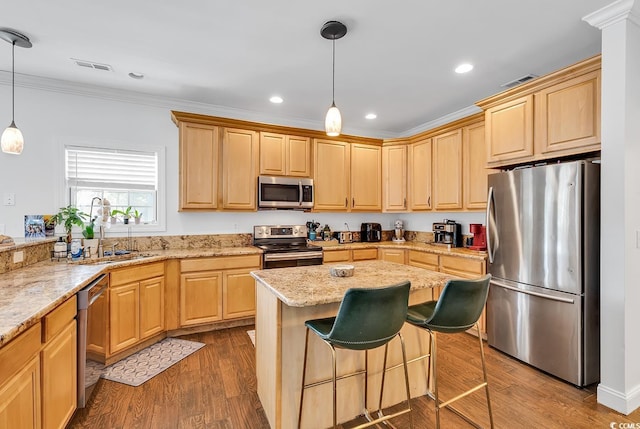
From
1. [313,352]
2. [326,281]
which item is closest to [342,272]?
[326,281]

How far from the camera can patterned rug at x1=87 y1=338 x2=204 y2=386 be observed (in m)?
2.58

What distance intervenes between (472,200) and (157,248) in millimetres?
3820

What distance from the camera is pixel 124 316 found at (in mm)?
2855

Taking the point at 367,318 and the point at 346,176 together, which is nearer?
the point at 367,318

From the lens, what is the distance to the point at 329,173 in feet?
14.6

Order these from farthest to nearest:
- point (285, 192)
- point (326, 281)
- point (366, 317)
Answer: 1. point (285, 192)
2. point (326, 281)
3. point (366, 317)

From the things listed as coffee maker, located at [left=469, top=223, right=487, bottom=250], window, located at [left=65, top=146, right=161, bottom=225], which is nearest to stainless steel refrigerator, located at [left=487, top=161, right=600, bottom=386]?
coffee maker, located at [left=469, top=223, right=487, bottom=250]

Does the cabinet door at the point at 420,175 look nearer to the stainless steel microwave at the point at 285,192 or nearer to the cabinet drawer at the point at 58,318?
the stainless steel microwave at the point at 285,192

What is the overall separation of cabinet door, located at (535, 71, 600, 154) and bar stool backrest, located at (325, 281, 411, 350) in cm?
214

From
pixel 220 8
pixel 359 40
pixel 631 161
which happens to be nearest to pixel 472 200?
pixel 631 161

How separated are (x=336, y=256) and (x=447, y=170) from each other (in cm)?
183

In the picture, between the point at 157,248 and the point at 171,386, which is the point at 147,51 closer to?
the point at 157,248

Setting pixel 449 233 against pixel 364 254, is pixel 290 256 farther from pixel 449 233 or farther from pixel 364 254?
pixel 449 233

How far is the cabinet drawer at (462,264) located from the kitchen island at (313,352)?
135cm
